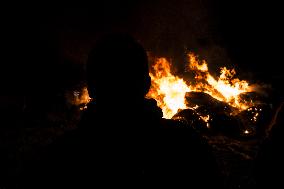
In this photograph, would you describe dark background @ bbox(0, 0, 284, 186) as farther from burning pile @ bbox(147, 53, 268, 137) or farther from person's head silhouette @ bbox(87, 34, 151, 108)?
person's head silhouette @ bbox(87, 34, 151, 108)

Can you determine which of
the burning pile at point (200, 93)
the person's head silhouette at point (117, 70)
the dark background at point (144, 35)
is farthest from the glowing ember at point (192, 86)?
the person's head silhouette at point (117, 70)

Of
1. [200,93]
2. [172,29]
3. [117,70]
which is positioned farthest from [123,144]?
[172,29]

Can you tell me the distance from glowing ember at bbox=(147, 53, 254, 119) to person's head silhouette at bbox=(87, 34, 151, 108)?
11.3 meters

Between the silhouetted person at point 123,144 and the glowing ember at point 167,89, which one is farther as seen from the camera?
the glowing ember at point 167,89

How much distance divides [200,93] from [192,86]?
2.29 metres

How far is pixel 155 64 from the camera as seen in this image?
54.1 feet

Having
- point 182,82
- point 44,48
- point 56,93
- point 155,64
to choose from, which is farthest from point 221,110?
point 44,48

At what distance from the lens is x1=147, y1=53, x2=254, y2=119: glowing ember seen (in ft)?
45.7

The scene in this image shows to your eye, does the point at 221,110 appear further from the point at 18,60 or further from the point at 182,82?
the point at 18,60

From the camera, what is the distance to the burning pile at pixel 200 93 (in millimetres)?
11883

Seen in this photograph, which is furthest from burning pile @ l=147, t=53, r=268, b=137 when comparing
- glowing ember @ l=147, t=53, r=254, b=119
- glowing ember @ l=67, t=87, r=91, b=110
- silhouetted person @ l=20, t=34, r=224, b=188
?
silhouetted person @ l=20, t=34, r=224, b=188

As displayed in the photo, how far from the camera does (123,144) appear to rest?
1656mm

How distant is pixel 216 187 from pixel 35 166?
0.99 metres

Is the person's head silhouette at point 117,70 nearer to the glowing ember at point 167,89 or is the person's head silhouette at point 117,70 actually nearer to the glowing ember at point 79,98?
the glowing ember at point 167,89
